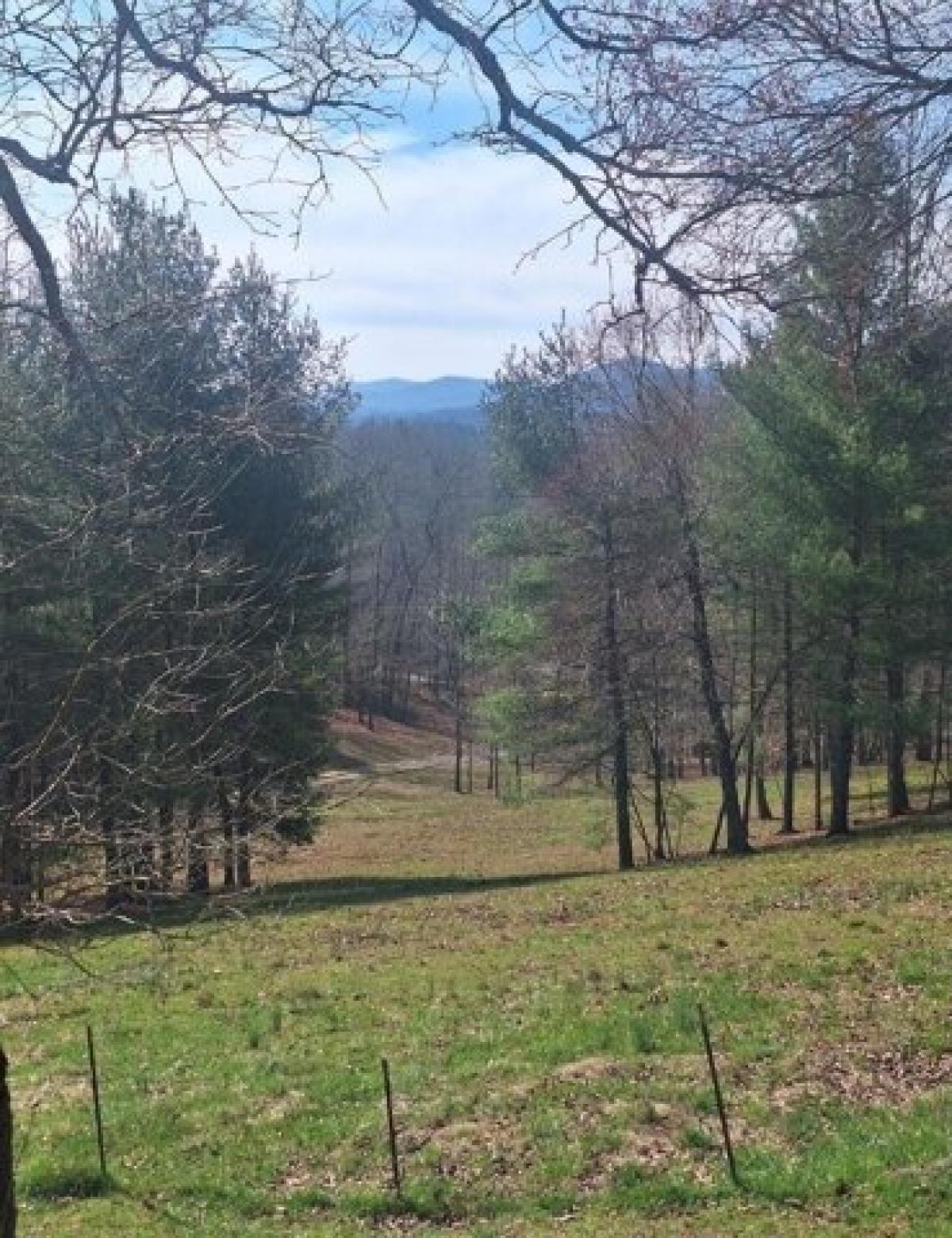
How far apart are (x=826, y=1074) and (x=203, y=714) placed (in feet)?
15.9

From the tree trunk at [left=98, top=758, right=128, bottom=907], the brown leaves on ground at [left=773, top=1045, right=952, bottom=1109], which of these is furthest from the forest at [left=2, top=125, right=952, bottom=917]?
the brown leaves on ground at [left=773, top=1045, right=952, bottom=1109]

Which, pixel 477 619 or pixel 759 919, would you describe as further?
pixel 477 619

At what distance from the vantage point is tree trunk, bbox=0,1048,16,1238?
11.8 feet

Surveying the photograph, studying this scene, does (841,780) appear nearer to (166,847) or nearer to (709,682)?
(709,682)

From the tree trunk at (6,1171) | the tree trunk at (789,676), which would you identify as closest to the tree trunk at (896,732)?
the tree trunk at (789,676)

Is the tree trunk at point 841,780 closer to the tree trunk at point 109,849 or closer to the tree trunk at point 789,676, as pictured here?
the tree trunk at point 789,676

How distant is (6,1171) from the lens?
3635 millimetres

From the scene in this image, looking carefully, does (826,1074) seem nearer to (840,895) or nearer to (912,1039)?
(912,1039)

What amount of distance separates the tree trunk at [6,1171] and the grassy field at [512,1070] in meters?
0.83

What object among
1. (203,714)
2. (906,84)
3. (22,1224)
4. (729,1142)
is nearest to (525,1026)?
(729,1142)

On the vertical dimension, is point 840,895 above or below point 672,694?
below

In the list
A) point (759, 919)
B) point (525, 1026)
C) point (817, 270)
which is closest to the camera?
point (817, 270)

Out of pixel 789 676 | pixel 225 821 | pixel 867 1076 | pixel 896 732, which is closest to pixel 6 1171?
pixel 225 821

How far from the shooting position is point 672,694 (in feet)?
85.4
